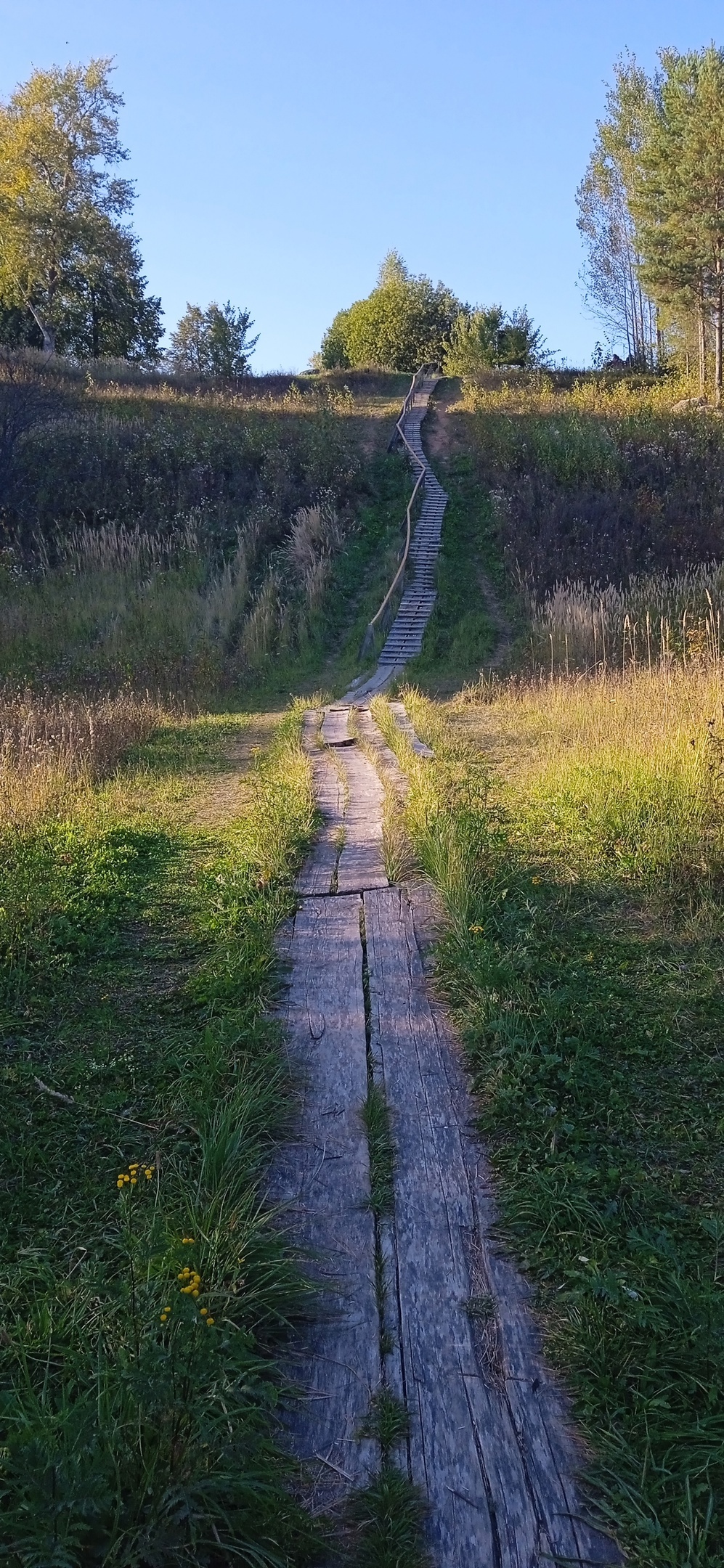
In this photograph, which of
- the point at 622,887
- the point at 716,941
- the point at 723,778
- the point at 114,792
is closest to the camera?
the point at 716,941

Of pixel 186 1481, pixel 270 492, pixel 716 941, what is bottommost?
pixel 716 941

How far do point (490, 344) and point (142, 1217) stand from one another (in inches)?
1391

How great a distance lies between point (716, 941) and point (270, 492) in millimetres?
17249

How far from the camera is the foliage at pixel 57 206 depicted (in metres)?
30.2

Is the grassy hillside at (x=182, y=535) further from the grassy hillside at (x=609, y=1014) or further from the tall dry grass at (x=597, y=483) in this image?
the grassy hillside at (x=609, y=1014)

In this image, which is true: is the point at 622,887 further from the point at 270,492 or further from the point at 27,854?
the point at 270,492

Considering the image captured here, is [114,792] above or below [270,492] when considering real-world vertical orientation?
below

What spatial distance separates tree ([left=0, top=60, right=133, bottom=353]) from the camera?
98.9 ft

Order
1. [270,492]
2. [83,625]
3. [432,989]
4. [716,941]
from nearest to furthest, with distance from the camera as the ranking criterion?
1. [432,989]
2. [716,941]
3. [83,625]
4. [270,492]

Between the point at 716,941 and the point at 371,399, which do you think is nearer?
the point at 716,941

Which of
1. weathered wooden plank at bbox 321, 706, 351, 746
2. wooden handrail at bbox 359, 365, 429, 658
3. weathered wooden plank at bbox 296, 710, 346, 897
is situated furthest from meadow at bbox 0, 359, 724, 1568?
wooden handrail at bbox 359, 365, 429, 658

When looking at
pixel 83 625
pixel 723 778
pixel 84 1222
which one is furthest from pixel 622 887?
pixel 83 625

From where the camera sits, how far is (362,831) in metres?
5.78

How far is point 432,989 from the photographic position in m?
3.70
